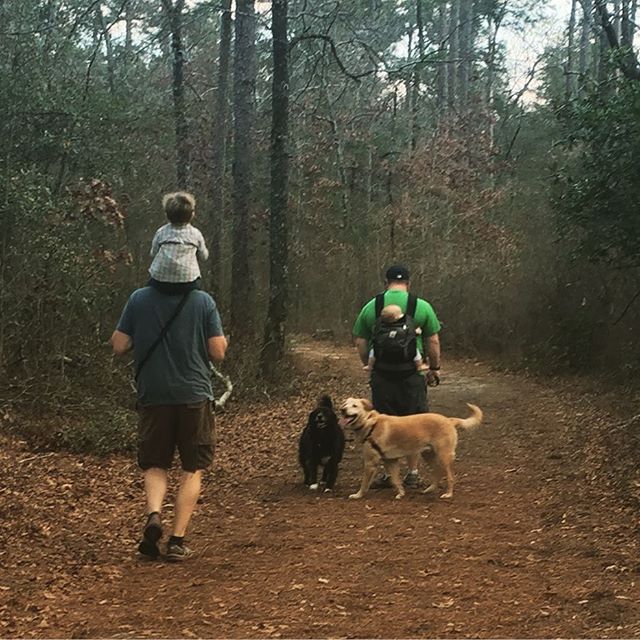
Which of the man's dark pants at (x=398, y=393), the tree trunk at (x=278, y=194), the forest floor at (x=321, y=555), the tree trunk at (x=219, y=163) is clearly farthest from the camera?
the tree trunk at (x=219, y=163)

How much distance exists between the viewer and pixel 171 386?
17.9ft

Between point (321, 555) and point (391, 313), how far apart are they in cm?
252

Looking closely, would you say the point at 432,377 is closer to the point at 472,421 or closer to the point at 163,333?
the point at 472,421

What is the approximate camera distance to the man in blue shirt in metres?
5.48

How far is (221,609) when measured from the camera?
4645mm

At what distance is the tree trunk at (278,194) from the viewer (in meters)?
13.6

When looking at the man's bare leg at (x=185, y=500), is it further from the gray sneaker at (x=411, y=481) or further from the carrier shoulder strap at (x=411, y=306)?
the gray sneaker at (x=411, y=481)

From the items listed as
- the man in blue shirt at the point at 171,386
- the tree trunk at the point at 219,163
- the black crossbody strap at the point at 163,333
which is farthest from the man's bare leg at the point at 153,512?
the tree trunk at the point at 219,163

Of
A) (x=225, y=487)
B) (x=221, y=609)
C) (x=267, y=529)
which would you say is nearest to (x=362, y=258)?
(x=225, y=487)

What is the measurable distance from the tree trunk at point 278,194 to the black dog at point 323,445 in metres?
6.06

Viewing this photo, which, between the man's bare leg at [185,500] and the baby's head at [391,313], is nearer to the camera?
the man's bare leg at [185,500]

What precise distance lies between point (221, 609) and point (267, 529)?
195cm

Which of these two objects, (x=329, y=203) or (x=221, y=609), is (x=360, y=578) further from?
(x=329, y=203)

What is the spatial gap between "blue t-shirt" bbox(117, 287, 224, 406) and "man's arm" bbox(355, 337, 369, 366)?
102 inches
